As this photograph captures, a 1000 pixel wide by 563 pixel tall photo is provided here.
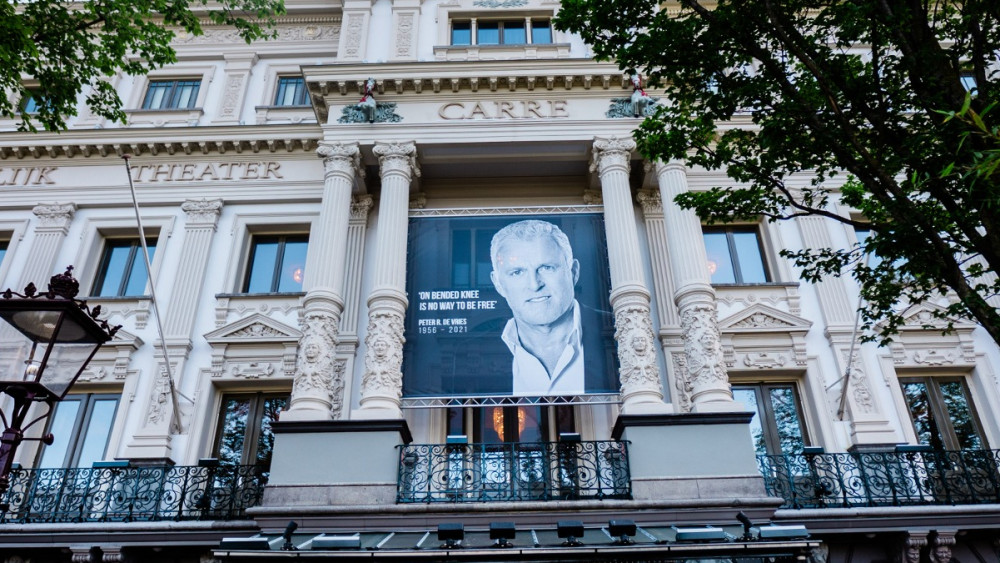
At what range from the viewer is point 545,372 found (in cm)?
1265

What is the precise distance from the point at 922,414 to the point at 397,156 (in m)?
12.4

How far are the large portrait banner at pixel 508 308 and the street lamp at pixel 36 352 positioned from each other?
723cm

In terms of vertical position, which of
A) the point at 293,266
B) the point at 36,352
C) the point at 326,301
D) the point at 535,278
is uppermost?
the point at 293,266

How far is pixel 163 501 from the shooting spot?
12281 mm

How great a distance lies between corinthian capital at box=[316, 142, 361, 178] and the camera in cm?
1464

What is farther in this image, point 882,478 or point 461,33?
point 461,33

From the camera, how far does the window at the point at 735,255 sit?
618 inches

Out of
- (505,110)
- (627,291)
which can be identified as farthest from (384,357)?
(505,110)

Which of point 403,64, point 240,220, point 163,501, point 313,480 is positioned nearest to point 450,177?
point 403,64

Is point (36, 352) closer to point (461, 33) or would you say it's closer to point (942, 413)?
point (461, 33)

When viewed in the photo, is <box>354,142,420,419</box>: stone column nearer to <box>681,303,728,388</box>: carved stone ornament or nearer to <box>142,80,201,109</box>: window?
<box>681,303,728,388</box>: carved stone ornament

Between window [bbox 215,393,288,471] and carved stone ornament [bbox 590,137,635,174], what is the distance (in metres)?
8.70

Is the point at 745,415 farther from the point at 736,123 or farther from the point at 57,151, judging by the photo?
the point at 57,151

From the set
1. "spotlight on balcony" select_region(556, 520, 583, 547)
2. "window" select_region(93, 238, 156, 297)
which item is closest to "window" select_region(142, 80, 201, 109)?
"window" select_region(93, 238, 156, 297)
